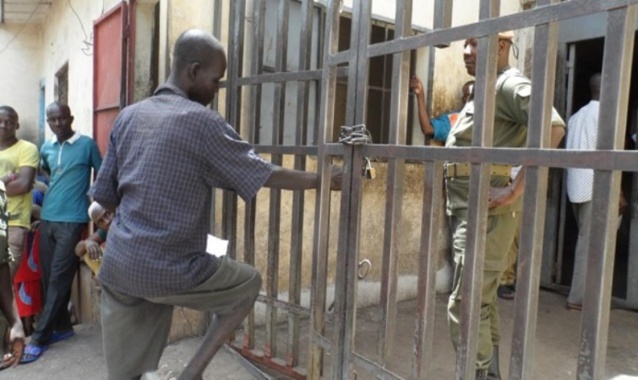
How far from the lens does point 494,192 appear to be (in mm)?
2396

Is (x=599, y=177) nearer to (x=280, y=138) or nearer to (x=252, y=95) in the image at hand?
(x=280, y=138)

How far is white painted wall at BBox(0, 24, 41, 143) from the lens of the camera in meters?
9.33

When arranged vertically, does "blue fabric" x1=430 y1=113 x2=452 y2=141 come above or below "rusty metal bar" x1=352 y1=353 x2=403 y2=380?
above

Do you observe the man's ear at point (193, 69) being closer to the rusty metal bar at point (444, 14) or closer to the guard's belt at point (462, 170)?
the rusty metal bar at point (444, 14)

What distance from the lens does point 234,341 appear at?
11.5 ft

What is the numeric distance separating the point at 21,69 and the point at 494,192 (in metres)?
9.41

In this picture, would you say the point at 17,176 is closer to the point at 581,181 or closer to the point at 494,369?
the point at 494,369

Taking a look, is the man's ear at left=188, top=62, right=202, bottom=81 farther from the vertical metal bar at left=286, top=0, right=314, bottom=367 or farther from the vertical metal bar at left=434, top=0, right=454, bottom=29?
the vertical metal bar at left=434, top=0, right=454, bottom=29

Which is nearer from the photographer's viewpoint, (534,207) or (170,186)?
(534,207)

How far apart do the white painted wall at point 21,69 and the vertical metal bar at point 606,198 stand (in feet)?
32.0

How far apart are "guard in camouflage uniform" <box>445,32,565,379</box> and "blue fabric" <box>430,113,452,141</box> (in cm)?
196

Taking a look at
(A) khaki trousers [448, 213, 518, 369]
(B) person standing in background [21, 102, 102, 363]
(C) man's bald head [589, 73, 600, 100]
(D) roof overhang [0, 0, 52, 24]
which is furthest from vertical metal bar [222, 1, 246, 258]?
(D) roof overhang [0, 0, 52, 24]

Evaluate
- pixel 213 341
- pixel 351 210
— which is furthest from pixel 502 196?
pixel 213 341

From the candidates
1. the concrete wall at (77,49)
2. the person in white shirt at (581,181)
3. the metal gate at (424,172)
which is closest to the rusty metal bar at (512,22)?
the metal gate at (424,172)
